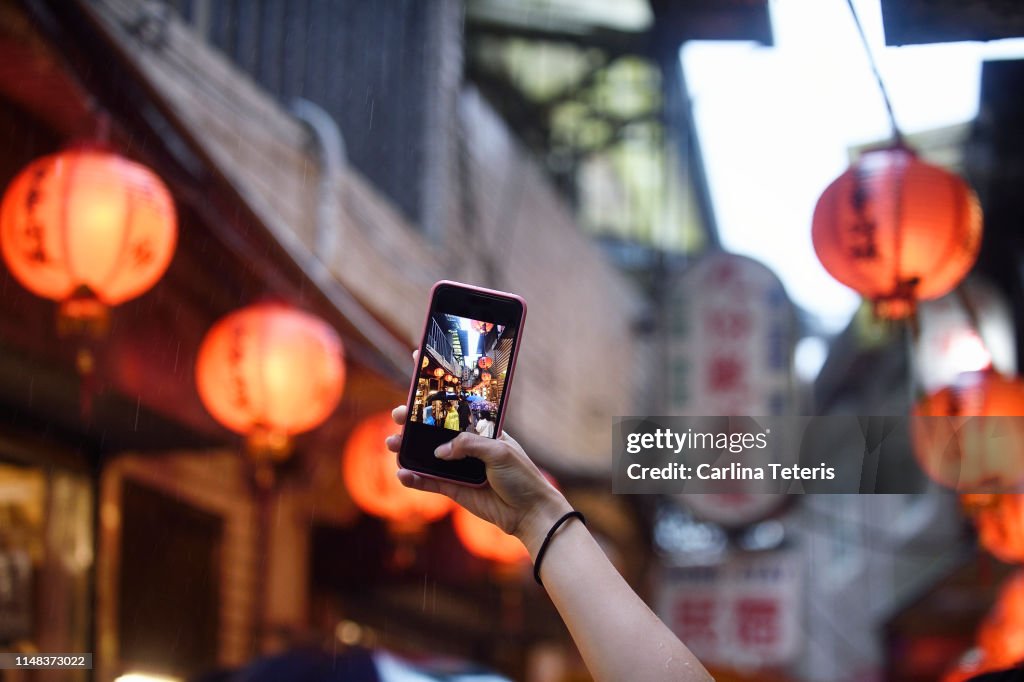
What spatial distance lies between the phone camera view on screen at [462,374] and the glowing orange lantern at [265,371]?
3.62 m

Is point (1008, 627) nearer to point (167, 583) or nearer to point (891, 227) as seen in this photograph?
point (891, 227)

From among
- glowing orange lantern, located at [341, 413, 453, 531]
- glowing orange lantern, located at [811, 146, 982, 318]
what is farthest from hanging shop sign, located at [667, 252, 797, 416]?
glowing orange lantern, located at [811, 146, 982, 318]

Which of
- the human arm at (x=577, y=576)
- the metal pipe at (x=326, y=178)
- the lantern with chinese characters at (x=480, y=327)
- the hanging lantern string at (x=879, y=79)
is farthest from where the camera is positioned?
the metal pipe at (x=326, y=178)

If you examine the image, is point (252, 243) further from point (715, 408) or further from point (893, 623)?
point (893, 623)

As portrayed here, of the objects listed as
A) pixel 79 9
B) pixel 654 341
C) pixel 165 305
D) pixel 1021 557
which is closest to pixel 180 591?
pixel 165 305

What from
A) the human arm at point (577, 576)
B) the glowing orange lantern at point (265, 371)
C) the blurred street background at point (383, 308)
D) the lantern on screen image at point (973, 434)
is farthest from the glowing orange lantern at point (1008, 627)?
the human arm at point (577, 576)

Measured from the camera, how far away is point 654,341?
60.2 ft

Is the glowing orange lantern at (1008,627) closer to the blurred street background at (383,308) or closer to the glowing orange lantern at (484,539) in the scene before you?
the blurred street background at (383,308)

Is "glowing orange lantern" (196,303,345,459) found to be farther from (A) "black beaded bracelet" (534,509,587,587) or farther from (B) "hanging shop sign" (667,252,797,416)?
(B) "hanging shop sign" (667,252,797,416)

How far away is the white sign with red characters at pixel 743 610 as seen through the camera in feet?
40.3

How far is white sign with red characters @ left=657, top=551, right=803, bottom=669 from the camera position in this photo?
12.3 metres

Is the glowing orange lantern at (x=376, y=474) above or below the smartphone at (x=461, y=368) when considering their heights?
below

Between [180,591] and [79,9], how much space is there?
406 cm

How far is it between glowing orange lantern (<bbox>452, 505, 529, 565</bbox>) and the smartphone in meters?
7.09
